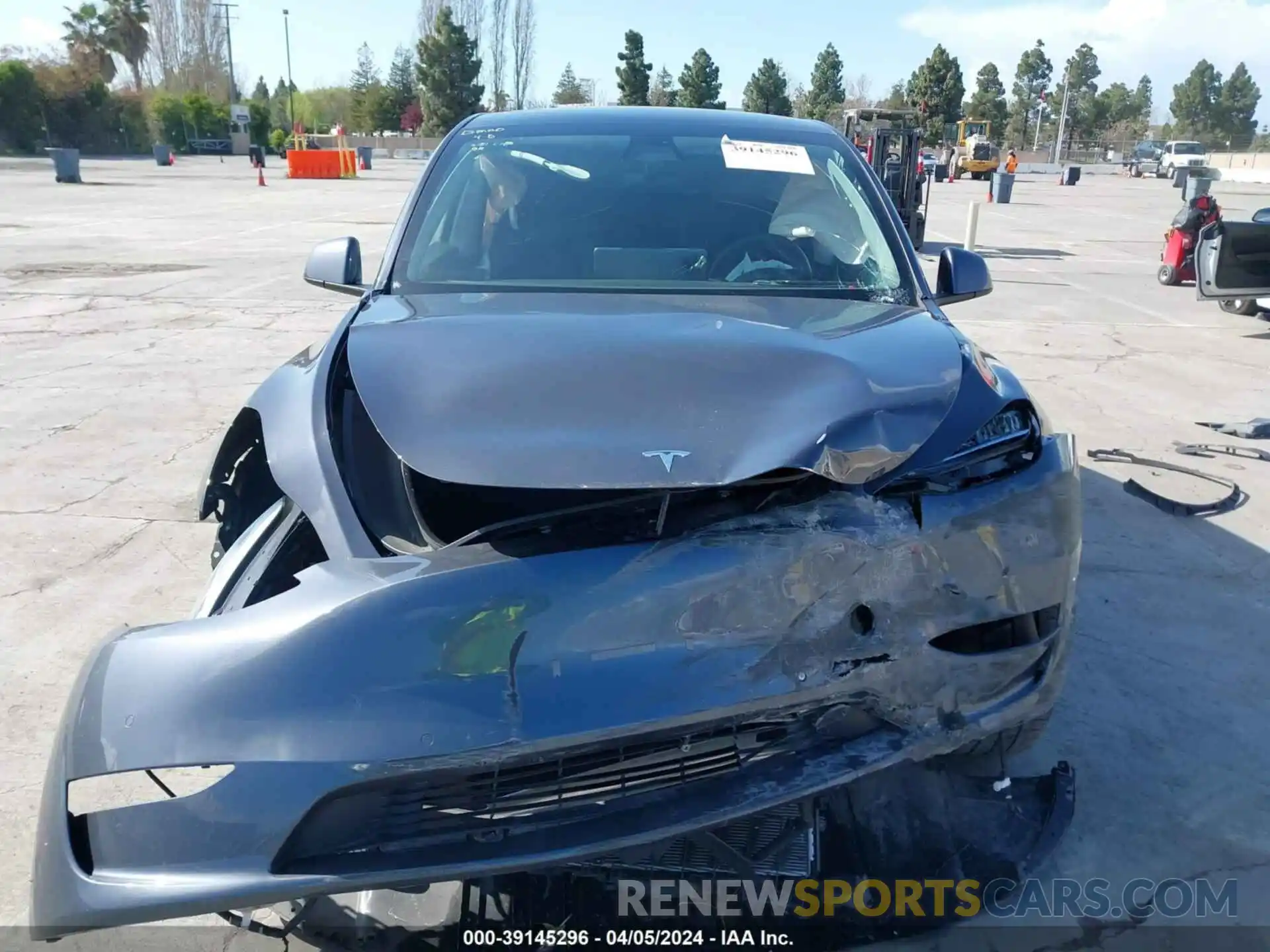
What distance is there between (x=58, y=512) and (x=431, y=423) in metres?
3.48

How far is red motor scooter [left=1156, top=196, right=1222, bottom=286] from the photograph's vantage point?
10.4m

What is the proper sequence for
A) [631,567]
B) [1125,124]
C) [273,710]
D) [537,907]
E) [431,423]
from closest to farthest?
[273,710] < [631,567] < [431,423] < [537,907] < [1125,124]

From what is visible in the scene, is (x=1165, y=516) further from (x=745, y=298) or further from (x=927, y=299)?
(x=745, y=298)

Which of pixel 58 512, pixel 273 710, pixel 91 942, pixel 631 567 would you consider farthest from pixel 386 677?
pixel 58 512

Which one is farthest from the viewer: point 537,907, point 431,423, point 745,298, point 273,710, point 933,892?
point 745,298

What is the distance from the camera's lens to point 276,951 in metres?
2.12

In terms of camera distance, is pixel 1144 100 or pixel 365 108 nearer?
pixel 365 108

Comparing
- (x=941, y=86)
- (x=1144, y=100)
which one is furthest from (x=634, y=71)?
(x=1144, y=100)

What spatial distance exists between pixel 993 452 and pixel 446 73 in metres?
69.3

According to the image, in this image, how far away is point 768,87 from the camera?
70.4 m

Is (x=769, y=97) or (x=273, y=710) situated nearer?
(x=273, y=710)

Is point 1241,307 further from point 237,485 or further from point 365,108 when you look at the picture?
point 365,108

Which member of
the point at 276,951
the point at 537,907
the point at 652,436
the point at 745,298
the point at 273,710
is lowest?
the point at 276,951

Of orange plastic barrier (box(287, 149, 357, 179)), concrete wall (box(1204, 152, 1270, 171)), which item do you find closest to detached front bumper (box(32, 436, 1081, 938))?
orange plastic barrier (box(287, 149, 357, 179))
